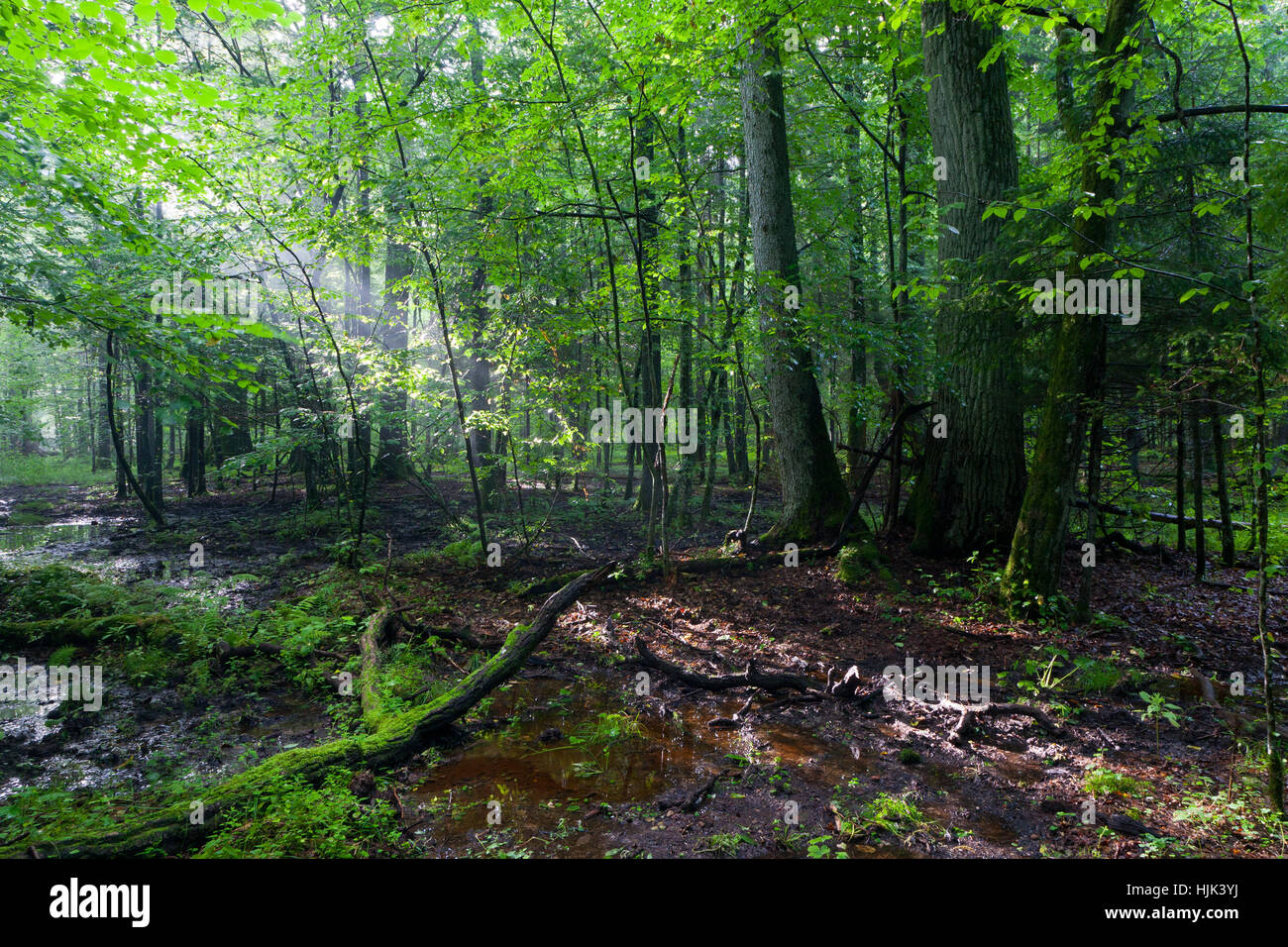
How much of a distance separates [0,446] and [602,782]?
49181 mm

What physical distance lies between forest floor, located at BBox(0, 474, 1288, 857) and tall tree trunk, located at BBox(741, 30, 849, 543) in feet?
2.95

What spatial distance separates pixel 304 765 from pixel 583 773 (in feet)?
6.00

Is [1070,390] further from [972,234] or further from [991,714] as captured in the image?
[991,714]

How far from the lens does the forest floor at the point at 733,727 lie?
3.43 meters

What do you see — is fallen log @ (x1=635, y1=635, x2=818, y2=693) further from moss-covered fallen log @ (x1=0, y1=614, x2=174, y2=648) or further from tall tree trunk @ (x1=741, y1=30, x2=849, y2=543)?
moss-covered fallen log @ (x1=0, y1=614, x2=174, y2=648)

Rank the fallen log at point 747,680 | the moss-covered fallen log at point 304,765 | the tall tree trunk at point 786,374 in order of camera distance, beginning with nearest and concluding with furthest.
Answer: the moss-covered fallen log at point 304,765 → the fallen log at point 747,680 → the tall tree trunk at point 786,374

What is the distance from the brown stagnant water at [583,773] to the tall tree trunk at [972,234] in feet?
14.5

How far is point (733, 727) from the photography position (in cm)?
493

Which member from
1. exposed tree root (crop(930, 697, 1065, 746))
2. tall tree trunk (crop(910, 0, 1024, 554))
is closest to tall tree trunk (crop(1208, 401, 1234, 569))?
tall tree trunk (crop(910, 0, 1024, 554))

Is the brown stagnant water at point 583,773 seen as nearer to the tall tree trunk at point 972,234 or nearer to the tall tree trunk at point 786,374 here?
the tall tree trunk at point 786,374

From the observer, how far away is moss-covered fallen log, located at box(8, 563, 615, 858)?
294 centimetres

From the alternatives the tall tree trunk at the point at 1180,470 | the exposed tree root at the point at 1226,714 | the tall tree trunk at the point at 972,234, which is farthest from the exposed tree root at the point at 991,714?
the tall tree trunk at the point at 972,234

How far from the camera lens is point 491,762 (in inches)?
175
